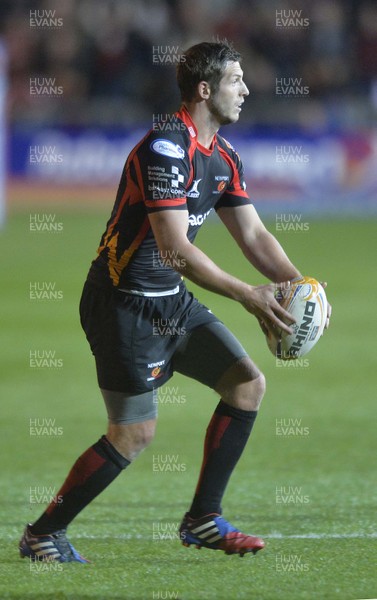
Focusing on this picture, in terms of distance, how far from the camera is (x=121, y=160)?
21312 millimetres

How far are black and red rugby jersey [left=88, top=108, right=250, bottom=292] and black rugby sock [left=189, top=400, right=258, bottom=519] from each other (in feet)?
2.28

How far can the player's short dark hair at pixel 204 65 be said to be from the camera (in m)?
5.23

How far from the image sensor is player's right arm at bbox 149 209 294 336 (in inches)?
193

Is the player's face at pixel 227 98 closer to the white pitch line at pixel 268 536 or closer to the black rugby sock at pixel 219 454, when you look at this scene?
the black rugby sock at pixel 219 454

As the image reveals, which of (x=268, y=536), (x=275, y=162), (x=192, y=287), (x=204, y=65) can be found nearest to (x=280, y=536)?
(x=268, y=536)

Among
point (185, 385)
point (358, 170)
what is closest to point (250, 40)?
point (358, 170)

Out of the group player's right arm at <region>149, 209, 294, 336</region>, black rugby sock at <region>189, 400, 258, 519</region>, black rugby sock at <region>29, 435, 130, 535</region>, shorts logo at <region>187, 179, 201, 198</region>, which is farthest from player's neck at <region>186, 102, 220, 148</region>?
black rugby sock at <region>29, 435, 130, 535</region>

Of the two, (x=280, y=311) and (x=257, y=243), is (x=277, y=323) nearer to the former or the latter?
(x=280, y=311)

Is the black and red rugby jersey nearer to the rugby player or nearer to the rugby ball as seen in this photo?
the rugby player

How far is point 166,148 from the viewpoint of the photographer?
16.6 ft

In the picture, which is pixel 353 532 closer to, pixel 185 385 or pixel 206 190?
pixel 206 190

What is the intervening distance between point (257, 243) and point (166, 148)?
87cm

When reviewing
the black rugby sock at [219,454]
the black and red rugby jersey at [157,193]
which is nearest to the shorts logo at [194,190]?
the black and red rugby jersey at [157,193]

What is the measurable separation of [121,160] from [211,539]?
16433 millimetres
